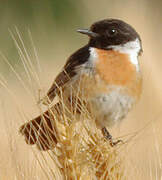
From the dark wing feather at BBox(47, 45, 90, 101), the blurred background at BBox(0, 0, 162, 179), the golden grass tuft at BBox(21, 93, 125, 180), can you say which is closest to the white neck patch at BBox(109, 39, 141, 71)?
the dark wing feather at BBox(47, 45, 90, 101)

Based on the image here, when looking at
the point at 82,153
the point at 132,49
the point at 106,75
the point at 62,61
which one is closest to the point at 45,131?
the point at 82,153

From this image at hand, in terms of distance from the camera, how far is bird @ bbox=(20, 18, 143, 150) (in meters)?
3.55

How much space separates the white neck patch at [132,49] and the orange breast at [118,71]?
0.11ft

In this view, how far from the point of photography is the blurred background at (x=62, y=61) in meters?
2.68

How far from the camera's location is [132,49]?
151 inches

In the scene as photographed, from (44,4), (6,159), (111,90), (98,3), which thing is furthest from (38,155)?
(44,4)

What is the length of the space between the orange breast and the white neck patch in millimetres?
35

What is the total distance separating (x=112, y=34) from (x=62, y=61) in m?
1.77

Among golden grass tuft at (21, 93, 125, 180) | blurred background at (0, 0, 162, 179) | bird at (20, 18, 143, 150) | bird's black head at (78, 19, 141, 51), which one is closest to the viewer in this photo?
golden grass tuft at (21, 93, 125, 180)

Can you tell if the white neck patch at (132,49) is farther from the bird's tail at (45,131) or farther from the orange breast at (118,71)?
the bird's tail at (45,131)

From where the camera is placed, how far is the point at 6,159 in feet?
9.12

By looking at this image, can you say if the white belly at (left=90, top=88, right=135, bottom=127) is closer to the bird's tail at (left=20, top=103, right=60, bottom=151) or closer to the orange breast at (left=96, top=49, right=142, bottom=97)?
the orange breast at (left=96, top=49, right=142, bottom=97)

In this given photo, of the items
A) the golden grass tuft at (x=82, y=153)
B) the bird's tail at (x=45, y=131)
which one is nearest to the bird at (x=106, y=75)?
the bird's tail at (x=45, y=131)

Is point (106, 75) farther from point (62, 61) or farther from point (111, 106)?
point (62, 61)
